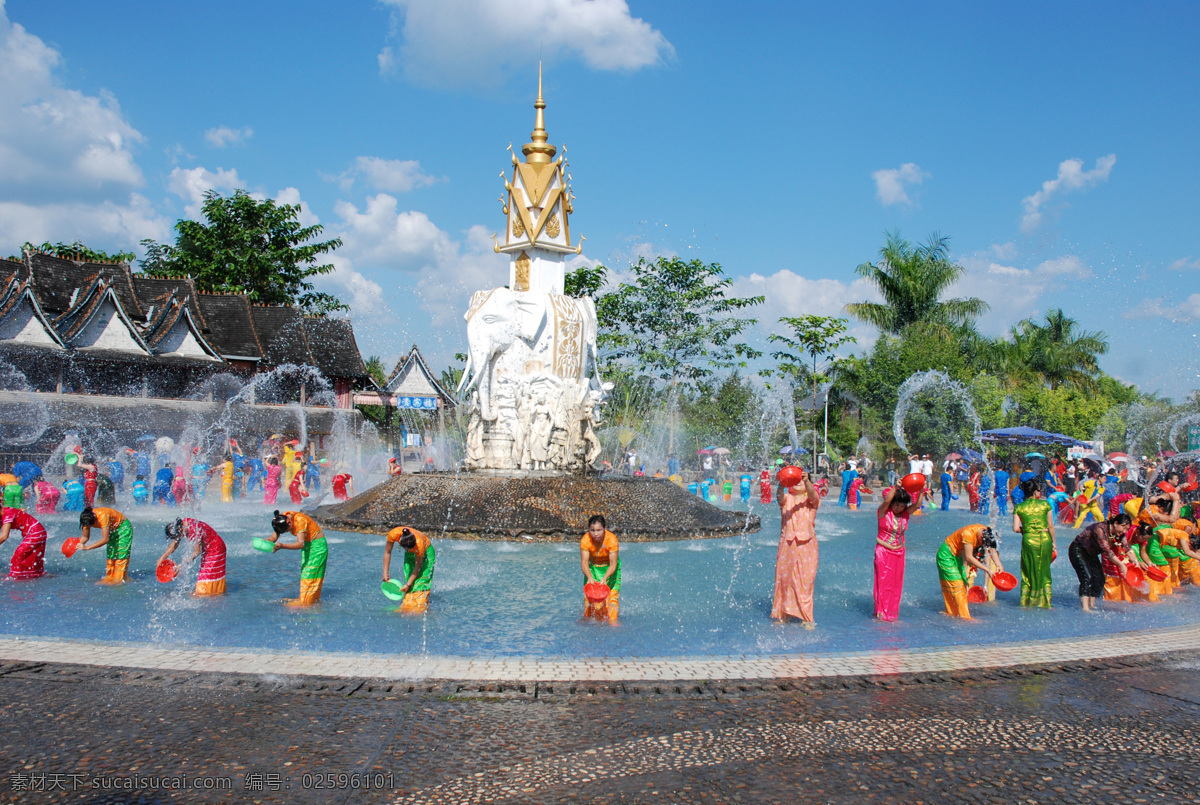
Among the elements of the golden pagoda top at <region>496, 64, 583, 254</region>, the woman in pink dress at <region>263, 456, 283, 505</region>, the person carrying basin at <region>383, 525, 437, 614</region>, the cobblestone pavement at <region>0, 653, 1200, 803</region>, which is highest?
the golden pagoda top at <region>496, 64, 583, 254</region>

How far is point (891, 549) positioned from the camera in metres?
8.55

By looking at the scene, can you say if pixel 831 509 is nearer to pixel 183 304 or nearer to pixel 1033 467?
pixel 1033 467

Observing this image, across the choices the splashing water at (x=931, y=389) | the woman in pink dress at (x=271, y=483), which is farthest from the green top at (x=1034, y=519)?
the splashing water at (x=931, y=389)

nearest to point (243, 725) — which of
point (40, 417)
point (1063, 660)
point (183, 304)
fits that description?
point (1063, 660)

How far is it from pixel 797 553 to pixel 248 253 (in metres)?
42.0

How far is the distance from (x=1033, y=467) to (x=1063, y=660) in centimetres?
1975

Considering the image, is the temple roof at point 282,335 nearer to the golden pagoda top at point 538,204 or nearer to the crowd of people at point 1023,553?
the golden pagoda top at point 538,204

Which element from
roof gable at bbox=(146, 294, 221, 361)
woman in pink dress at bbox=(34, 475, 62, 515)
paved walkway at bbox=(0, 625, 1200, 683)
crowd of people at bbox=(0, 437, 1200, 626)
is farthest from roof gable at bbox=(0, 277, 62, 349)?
paved walkway at bbox=(0, 625, 1200, 683)

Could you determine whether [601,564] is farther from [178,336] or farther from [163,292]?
[163,292]

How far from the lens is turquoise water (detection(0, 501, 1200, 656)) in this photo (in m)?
7.69

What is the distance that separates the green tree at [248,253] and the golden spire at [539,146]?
2756 centimetres

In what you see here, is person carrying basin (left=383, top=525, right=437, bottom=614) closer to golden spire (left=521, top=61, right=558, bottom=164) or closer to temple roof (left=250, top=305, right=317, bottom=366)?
golden spire (left=521, top=61, right=558, bottom=164)

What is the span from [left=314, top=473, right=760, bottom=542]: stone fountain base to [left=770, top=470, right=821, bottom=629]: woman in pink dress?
6.46m

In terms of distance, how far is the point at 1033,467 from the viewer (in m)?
25.0
